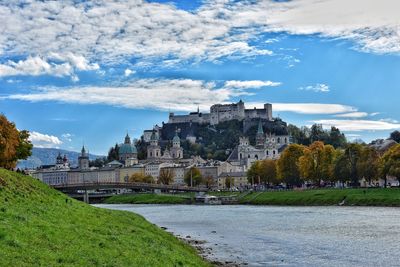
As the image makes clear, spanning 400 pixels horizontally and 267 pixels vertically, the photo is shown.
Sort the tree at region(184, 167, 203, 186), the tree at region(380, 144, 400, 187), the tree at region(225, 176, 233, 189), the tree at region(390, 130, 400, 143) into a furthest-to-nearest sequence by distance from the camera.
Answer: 1. the tree at region(184, 167, 203, 186)
2. the tree at region(225, 176, 233, 189)
3. the tree at region(390, 130, 400, 143)
4. the tree at region(380, 144, 400, 187)

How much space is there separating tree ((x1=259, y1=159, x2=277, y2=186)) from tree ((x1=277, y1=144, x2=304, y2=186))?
1272cm

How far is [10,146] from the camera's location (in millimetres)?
54500

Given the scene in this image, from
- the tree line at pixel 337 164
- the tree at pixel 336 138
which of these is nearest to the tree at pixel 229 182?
the tree at pixel 336 138

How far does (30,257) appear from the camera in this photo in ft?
44.4

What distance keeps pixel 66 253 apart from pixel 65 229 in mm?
3987

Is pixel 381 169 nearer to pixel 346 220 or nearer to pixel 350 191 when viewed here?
pixel 350 191

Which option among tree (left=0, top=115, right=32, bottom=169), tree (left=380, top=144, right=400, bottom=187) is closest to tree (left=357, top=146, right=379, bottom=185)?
tree (left=380, top=144, right=400, bottom=187)

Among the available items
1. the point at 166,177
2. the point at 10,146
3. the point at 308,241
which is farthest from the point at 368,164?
the point at 166,177

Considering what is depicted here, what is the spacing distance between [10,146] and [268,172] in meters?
67.7

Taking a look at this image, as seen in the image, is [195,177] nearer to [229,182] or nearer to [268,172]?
[229,182]

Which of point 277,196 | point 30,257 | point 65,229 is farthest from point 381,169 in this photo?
point 30,257

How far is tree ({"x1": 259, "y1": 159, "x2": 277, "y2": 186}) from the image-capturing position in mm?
114500

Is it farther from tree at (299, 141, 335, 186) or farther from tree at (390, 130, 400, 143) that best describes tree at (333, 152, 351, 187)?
tree at (390, 130, 400, 143)

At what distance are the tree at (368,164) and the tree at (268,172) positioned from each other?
30316 mm
